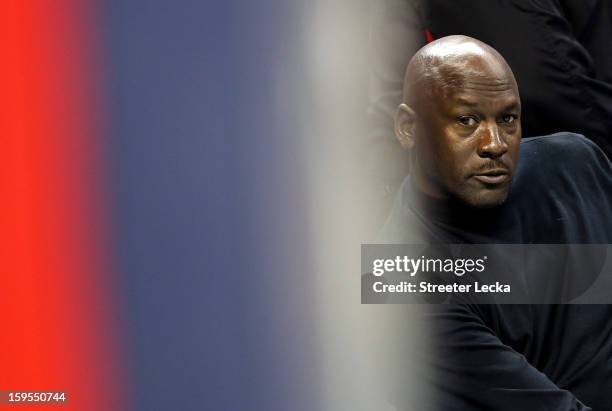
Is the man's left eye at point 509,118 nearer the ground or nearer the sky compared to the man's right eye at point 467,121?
nearer the sky

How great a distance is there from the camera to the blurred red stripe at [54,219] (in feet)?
5.40

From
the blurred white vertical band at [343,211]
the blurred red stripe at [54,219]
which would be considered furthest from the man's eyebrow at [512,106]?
the blurred red stripe at [54,219]

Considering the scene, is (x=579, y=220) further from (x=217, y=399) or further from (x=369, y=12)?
(x=217, y=399)

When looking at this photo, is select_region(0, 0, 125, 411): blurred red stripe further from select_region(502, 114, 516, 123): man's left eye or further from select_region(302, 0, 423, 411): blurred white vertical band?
select_region(502, 114, 516, 123): man's left eye

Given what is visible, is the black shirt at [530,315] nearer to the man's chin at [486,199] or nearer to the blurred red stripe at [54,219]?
the man's chin at [486,199]

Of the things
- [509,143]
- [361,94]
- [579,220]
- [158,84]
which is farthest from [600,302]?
[158,84]

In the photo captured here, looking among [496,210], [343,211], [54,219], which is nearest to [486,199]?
[496,210]

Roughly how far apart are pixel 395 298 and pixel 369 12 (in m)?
0.51

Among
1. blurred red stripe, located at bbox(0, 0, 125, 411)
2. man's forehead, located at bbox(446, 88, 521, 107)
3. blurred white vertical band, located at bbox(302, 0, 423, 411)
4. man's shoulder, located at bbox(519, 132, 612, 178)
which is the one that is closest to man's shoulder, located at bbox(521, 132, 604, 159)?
man's shoulder, located at bbox(519, 132, 612, 178)

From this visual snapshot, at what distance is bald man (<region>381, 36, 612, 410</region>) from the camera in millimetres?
1517

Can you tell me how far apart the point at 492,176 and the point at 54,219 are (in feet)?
2.54

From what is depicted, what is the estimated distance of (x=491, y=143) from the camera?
1519mm

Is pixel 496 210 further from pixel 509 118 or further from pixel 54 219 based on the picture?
pixel 54 219

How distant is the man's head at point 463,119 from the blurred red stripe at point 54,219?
1.88 ft
